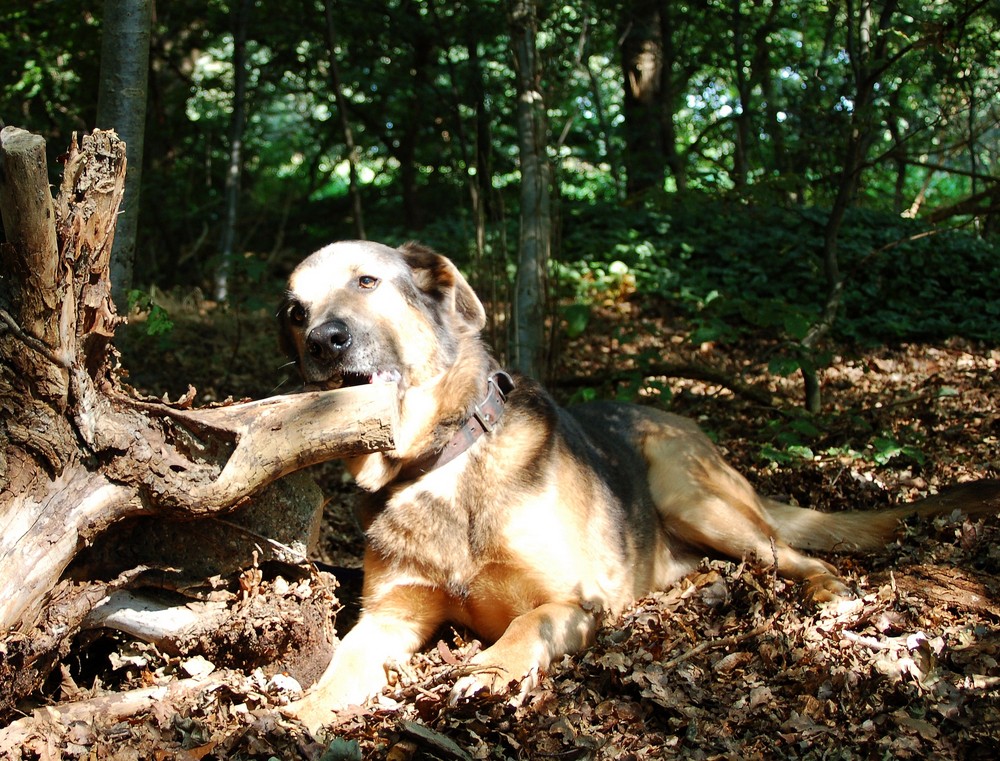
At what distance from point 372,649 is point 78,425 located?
62.6 inches

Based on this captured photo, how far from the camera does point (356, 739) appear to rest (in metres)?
3.27

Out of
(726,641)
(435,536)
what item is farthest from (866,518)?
(435,536)

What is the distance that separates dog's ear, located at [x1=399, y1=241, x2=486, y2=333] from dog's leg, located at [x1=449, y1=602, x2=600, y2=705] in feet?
4.79

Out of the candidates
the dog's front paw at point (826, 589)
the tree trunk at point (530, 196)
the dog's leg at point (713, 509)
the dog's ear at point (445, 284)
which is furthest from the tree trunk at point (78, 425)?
the tree trunk at point (530, 196)

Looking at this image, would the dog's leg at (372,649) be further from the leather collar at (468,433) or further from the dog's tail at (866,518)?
the dog's tail at (866,518)

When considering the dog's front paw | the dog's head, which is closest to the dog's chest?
the dog's head

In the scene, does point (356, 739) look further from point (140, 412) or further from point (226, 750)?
point (140, 412)

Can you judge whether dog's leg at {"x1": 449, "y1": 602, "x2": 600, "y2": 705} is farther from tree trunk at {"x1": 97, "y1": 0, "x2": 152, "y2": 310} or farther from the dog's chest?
tree trunk at {"x1": 97, "y1": 0, "x2": 152, "y2": 310}

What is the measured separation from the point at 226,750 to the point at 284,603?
2.36 ft

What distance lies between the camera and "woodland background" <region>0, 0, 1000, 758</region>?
11.1 ft

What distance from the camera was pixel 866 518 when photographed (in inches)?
184

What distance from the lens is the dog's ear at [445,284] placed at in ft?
14.8

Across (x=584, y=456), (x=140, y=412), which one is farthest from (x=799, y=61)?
(x=140, y=412)

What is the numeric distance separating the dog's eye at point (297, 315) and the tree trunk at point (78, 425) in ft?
2.63
